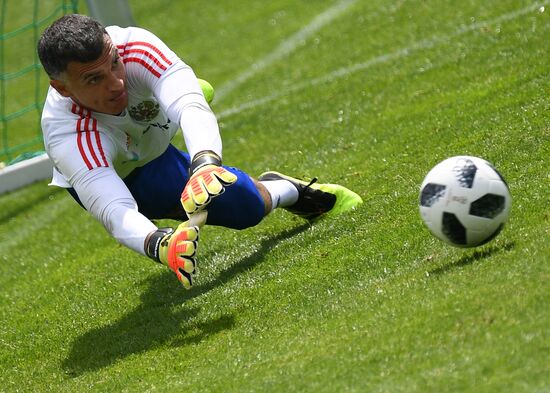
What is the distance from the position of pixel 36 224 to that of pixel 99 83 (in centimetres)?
433

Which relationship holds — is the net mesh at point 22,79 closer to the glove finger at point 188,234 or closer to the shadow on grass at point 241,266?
the shadow on grass at point 241,266

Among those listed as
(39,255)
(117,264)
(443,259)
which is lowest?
(39,255)

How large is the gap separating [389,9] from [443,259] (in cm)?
776

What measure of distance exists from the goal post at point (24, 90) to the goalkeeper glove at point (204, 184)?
6.03m

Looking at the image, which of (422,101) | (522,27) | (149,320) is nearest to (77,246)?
(149,320)

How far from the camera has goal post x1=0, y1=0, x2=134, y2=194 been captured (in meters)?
11.4

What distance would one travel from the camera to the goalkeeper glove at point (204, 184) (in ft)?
18.1

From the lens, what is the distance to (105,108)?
20.4ft

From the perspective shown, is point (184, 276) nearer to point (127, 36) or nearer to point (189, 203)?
point (189, 203)

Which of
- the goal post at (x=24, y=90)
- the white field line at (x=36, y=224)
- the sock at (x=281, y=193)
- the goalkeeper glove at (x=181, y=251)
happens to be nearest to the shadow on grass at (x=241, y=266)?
the sock at (x=281, y=193)

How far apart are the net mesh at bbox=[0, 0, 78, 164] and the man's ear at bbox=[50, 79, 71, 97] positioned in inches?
219

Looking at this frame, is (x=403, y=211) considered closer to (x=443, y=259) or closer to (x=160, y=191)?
(x=443, y=259)

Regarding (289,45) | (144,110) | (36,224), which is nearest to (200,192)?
(144,110)

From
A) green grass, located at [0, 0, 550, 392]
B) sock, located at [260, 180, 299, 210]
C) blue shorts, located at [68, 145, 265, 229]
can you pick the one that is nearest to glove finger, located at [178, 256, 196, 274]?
green grass, located at [0, 0, 550, 392]
